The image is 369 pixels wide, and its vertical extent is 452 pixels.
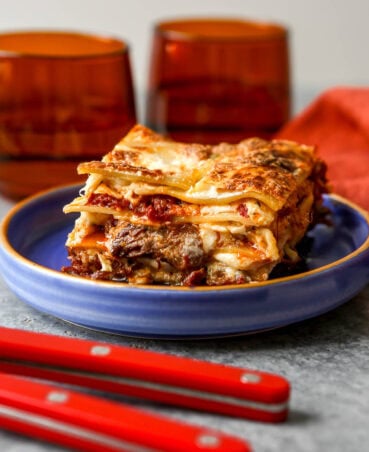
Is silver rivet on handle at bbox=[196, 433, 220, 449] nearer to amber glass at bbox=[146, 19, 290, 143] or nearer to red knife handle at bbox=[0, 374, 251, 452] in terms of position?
red knife handle at bbox=[0, 374, 251, 452]

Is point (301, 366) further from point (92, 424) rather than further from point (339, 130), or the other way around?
point (339, 130)

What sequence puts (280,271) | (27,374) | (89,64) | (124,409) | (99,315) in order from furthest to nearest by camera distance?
(89,64), (280,271), (99,315), (27,374), (124,409)

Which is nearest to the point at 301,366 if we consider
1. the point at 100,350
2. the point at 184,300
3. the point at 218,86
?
the point at 184,300

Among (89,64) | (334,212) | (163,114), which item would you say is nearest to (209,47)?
(163,114)

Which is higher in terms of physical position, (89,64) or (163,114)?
(89,64)

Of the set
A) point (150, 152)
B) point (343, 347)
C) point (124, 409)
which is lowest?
point (343, 347)

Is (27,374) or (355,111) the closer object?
(27,374)

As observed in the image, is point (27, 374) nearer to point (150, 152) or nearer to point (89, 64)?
point (150, 152)
